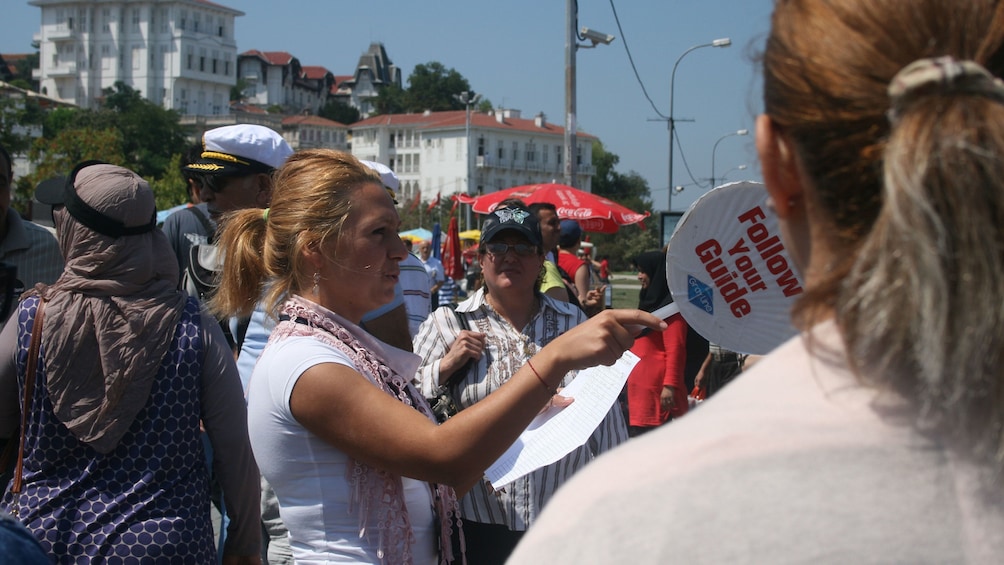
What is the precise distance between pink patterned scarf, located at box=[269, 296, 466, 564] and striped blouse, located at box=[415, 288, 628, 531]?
121 centimetres

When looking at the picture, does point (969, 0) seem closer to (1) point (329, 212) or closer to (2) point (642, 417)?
(1) point (329, 212)

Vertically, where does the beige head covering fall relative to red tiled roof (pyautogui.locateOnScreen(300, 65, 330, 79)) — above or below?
below

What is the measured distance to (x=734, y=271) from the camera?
6.98 feet

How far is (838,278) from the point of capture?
3.26ft

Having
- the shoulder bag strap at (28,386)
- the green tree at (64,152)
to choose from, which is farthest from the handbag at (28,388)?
the green tree at (64,152)

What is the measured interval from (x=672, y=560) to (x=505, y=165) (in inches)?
5125

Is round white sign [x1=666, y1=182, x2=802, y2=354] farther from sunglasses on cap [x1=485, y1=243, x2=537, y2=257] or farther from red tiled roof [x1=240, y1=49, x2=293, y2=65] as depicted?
red tiled roof [x1=240, y1=49, x2=293, y2=65]

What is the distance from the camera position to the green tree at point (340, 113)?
498 feet

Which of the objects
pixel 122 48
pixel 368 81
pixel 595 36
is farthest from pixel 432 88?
pixel 595 36

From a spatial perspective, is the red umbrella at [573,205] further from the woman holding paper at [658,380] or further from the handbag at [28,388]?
the handbag at [28,388]

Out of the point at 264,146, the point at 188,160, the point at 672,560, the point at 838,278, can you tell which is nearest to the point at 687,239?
the point at 838,278

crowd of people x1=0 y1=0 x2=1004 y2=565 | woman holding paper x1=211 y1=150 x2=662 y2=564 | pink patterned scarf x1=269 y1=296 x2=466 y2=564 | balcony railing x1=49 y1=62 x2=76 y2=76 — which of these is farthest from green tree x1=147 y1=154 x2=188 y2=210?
balcony railing x1=49 y1=62 x2=76 y2=76

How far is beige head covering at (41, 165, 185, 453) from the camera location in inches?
113

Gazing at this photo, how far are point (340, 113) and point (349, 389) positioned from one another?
15499 centimetres
